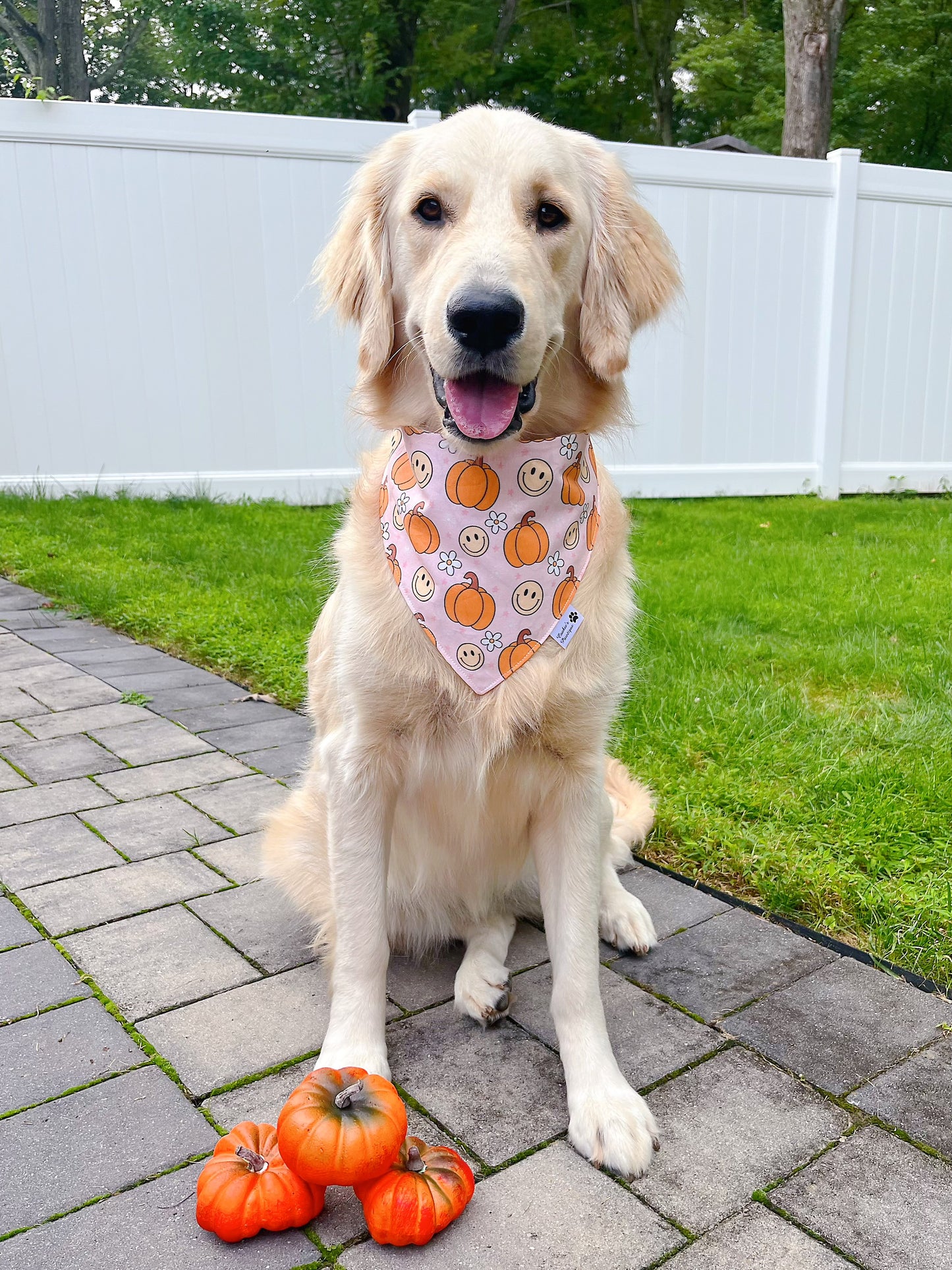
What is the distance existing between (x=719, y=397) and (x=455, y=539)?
6.66 metres

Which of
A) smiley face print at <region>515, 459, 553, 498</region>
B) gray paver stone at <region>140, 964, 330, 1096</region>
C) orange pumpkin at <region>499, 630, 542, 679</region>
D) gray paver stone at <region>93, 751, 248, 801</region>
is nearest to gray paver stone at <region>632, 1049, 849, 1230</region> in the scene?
gray paver stone at <region>140, 964, 330, 1096</region>

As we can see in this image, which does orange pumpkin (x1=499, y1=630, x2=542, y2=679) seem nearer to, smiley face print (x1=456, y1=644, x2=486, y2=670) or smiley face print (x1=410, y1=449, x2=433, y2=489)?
smiley face print (x1=456, y1=644, x2=486, y2=670)

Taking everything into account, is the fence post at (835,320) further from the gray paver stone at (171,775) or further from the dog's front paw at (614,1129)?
the dog's front paw at (614,1129)

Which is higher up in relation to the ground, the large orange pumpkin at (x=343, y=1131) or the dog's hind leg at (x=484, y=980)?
the large orange pumpkin at (x=343, y=1131)

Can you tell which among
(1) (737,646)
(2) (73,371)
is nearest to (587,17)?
(2) (73,371)

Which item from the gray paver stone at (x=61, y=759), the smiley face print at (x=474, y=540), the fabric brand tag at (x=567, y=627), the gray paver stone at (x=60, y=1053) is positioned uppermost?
the smiley face print at (x=474, y=540)

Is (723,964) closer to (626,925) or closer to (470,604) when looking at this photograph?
(626,925)

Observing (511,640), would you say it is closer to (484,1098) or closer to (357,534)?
(357,534)

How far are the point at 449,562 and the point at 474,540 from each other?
0.23 feet

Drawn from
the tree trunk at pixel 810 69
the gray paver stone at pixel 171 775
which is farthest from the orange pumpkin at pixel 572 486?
the tree trunk at pixel 810 69

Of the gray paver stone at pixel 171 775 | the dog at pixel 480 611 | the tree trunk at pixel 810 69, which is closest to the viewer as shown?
the dog at pixel 480 611

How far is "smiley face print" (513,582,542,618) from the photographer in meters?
2.01

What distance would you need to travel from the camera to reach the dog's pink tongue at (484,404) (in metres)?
1.90

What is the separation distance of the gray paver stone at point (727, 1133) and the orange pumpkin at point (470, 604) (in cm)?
92
